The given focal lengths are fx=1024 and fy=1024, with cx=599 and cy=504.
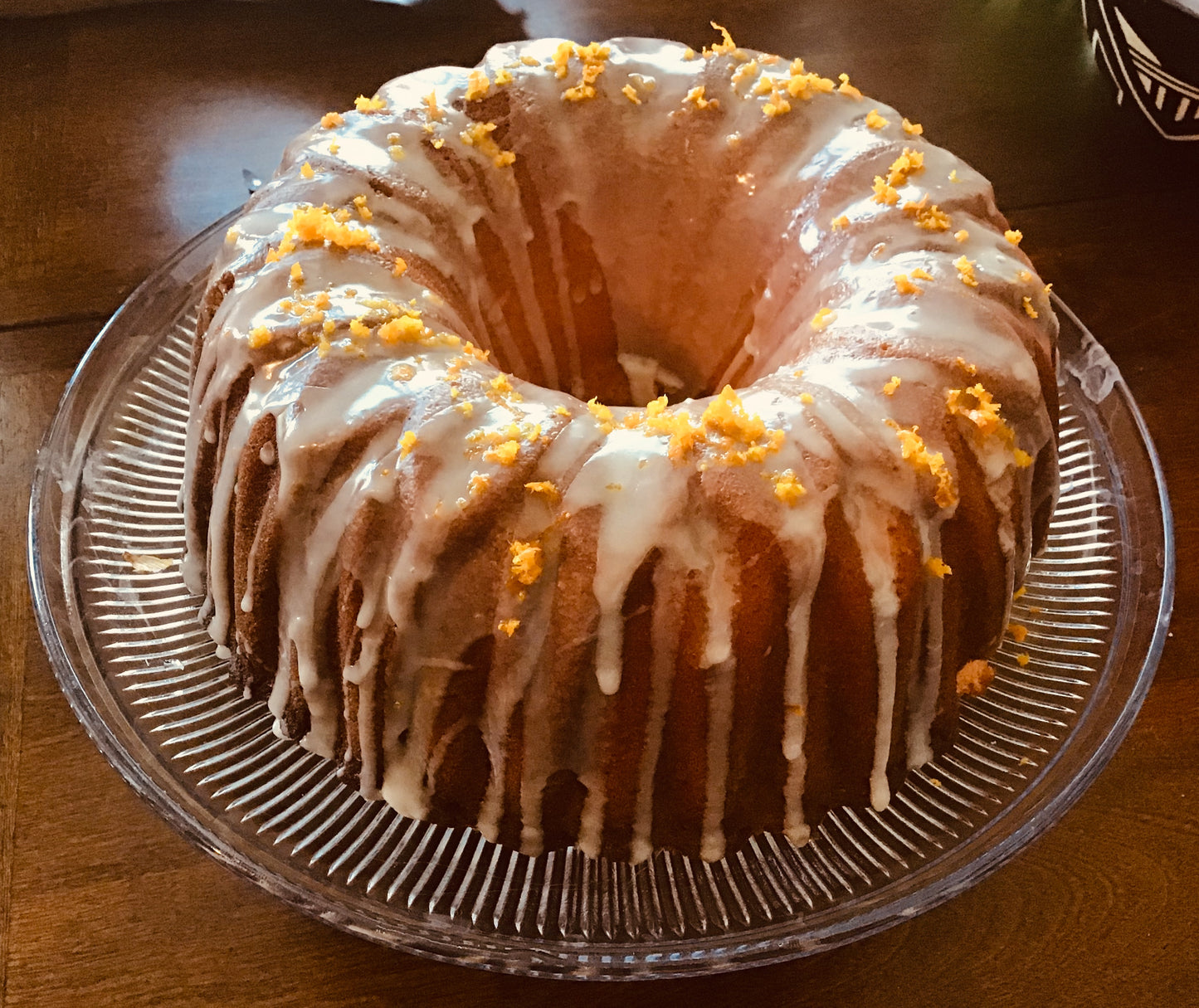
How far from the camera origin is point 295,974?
0.90 metres

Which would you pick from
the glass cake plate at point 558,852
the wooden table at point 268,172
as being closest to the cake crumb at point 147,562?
the glass cake plate at point 558,852

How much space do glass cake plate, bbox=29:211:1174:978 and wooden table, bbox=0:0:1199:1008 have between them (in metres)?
0.10

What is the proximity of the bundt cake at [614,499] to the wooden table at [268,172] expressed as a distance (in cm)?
17

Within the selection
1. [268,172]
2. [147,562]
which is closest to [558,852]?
[147,562]

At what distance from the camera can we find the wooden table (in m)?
0.91

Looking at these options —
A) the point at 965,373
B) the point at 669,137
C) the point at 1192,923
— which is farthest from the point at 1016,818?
the point at 669,137

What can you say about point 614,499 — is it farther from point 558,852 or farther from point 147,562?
point 147,562

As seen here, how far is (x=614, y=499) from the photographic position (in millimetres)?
784

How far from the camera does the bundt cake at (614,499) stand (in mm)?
790

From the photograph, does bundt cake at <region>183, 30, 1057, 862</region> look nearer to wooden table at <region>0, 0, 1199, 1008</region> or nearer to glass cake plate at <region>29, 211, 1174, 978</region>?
glass cake plate at <region>29, 211, 1174, 978</region>

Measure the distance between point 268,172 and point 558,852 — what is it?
1189 millimetres

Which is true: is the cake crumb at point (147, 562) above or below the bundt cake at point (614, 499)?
below

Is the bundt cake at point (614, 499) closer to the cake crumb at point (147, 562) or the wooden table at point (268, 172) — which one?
the cake crumb at point (147, 562)

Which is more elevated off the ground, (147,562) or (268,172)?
(268,172)
